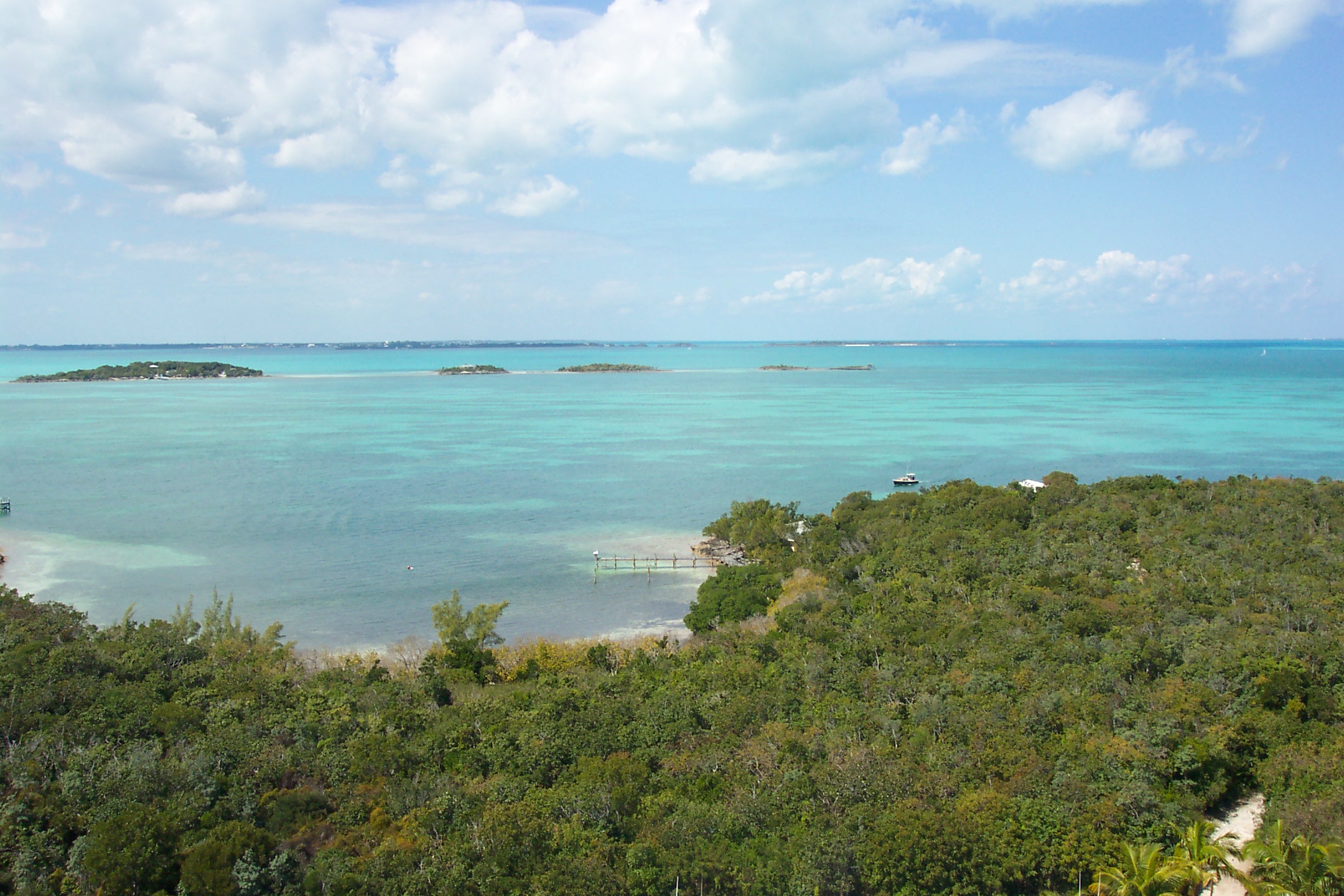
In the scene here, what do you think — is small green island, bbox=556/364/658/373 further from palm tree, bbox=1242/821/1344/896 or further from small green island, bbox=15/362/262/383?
palm tree, bbox=1242/821/1344/896

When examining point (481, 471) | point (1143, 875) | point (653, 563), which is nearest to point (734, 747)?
point (1143, 875)

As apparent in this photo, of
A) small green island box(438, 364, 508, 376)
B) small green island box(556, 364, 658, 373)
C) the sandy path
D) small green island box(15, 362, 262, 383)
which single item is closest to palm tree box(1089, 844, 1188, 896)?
the sandy path

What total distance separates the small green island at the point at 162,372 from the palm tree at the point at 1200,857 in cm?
16223

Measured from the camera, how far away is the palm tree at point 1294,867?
12477 mm

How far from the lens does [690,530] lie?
138ft

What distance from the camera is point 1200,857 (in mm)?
13328

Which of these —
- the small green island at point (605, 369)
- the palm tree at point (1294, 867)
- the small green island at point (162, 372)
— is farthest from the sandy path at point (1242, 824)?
the small green island at point (605, 369)

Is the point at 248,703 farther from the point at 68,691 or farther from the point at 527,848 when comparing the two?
the point at 527,848

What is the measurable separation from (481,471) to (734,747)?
4273 cm

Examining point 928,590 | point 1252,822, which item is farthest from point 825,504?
point 1252,822

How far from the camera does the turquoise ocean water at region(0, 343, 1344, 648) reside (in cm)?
3297

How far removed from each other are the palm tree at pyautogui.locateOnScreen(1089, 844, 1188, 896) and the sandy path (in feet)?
4.47

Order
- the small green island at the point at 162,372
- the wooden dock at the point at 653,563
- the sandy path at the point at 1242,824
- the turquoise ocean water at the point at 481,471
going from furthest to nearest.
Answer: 1. the small green island at the point at 162,372
2. the wooden dock at the point at 653,563
3. the turquoise ocean water at the point at 481,471
4. the sandy path at the point at 1242,824

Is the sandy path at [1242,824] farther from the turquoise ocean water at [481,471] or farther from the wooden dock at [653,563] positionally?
the wooden dock at [653,563]
